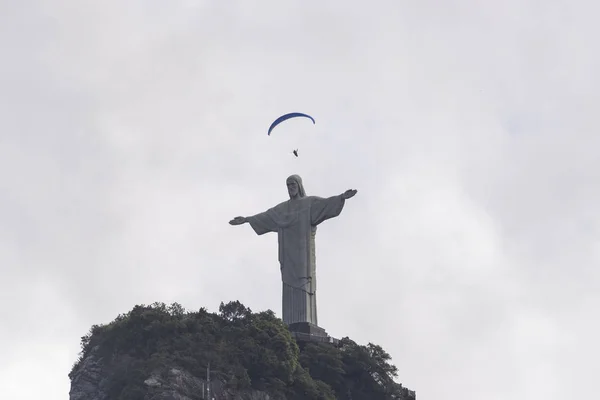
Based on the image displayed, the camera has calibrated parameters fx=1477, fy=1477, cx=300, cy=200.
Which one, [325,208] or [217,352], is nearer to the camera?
[217,352]

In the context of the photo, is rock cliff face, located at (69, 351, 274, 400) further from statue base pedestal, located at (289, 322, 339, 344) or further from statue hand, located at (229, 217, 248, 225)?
statue hand, located at (229, 217, 248, 225)

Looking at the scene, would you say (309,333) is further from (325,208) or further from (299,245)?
(325,208)

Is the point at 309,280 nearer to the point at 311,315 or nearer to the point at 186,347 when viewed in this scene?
the point at 311,315

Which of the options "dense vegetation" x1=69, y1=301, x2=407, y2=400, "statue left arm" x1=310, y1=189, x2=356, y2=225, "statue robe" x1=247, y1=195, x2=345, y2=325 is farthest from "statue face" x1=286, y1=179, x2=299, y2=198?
"dense vegetation" x1=69, y1=301, x2=407, y2=400

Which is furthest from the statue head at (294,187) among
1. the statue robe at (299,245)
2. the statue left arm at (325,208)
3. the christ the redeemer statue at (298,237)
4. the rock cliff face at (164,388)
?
the rock cliff face at (164,388)

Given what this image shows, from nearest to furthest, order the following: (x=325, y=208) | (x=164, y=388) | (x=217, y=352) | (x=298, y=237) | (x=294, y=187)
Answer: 1. (x=164, y=388)
2. (x=217, y=352)
3. (x=325, y=208)
4. (x=298, y=237)
5. (x=294, y=187)

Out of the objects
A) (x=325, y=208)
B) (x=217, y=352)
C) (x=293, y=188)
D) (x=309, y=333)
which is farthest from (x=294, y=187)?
(x=217, y=352)

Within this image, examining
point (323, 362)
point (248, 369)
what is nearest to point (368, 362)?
point (323, 362)
